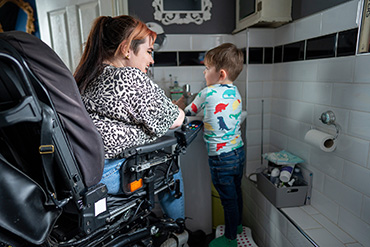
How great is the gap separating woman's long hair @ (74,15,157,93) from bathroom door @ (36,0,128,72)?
0.85m

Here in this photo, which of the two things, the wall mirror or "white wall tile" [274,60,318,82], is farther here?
the wall mirror

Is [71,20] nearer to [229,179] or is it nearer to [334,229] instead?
[229,179]

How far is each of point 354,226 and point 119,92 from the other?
1.18 meters

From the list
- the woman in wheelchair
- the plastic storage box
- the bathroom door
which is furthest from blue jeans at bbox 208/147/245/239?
the bathroom door

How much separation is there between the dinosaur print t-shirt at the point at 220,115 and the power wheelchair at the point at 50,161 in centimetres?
48

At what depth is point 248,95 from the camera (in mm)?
1729

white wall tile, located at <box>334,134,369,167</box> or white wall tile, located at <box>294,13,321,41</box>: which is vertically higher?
white wall tile, located at <box>294,13,321,41</box>

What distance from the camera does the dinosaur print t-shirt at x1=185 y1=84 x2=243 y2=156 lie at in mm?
1288

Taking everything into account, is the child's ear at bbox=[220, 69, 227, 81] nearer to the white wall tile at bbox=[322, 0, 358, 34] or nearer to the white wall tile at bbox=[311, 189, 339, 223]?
the white wall tile at bbox=[322, 0, 358, 34]

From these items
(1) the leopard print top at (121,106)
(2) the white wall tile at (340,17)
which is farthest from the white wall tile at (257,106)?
(1) the leopard print top at (121,106)

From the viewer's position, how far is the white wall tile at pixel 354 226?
1010 millimetres

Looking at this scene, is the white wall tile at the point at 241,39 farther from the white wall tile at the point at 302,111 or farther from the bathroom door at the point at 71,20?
the bathroom door at the point at 71,20

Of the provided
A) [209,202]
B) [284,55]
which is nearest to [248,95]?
[284,55]

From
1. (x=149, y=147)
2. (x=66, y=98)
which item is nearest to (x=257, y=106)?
(x=149, y=147)
